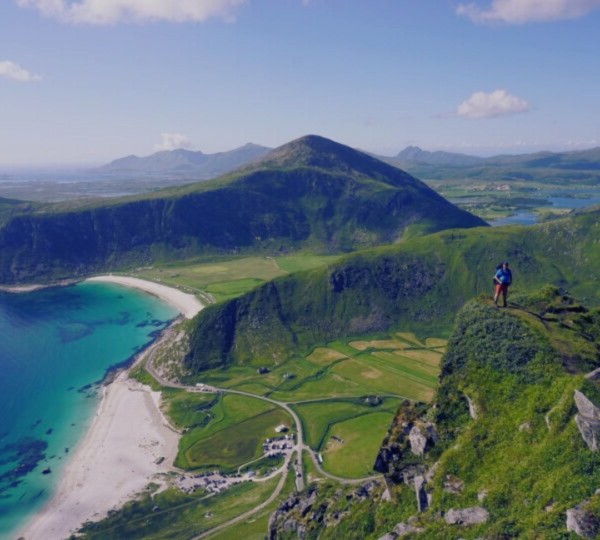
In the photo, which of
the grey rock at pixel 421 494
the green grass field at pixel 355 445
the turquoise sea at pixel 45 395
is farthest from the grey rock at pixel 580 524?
the turquoise sea at pixel 45 395

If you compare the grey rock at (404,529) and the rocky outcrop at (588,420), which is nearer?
the rocky outcrop at (588,420)

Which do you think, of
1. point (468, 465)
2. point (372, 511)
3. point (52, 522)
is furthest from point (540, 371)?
point (52, 522)

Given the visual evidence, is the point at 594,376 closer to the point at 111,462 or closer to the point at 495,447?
the point at 495,447

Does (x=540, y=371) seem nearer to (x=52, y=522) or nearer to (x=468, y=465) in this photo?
(x=468, y=465)

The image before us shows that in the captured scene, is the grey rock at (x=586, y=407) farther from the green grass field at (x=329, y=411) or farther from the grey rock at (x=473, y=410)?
the green grass field at (x=329, y=411)

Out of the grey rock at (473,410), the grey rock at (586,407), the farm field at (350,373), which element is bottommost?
the farm field at (350,373)

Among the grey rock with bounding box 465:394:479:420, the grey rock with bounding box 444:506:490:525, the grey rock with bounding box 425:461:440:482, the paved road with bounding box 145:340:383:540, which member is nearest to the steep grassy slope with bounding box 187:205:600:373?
the paved road with bounding box 145:340:383:540
